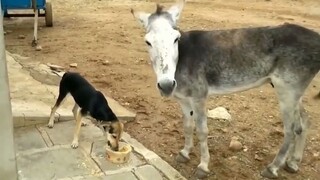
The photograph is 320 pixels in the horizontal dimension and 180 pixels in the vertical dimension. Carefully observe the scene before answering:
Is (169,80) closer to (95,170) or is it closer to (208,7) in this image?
(95,170)

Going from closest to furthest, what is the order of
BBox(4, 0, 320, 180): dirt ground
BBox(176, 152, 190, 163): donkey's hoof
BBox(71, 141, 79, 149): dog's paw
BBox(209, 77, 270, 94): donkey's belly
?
BBox(209, 77, 270, 94): donkey's belly, BBox(71, 141, 79, 149): dog's paw, BBox(176, 152, 190, 163): donkey's hoof, BBox(4, 0, 320, 180): dirt ground

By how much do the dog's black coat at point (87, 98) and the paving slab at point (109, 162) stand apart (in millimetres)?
361

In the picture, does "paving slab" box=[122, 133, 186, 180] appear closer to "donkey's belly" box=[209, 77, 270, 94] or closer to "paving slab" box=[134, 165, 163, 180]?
"paving slab" box=[134, 165, 163, 180]

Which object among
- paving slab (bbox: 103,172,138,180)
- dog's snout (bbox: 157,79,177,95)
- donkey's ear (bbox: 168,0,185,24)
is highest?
donkey's ear (bbox: 168,0,185,24)

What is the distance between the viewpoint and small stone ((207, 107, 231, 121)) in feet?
19.0

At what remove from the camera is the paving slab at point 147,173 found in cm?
A: 408

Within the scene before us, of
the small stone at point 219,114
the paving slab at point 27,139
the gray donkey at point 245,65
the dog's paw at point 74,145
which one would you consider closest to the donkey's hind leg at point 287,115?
the gray donkey at point 245,65

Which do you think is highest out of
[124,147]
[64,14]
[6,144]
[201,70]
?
[201,70]

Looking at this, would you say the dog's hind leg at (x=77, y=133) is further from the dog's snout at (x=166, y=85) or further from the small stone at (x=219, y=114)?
the small stone at (x=219, y=114)

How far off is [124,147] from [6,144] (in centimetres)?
124

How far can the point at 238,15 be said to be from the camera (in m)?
12.7

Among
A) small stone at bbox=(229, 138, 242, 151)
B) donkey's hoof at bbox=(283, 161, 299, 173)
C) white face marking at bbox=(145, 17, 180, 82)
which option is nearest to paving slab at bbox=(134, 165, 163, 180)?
white face marking at bbox=(145, 17, 180, 82)

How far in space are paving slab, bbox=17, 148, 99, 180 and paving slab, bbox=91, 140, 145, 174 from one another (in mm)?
77

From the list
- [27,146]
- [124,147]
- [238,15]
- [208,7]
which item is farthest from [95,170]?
[208,7]
